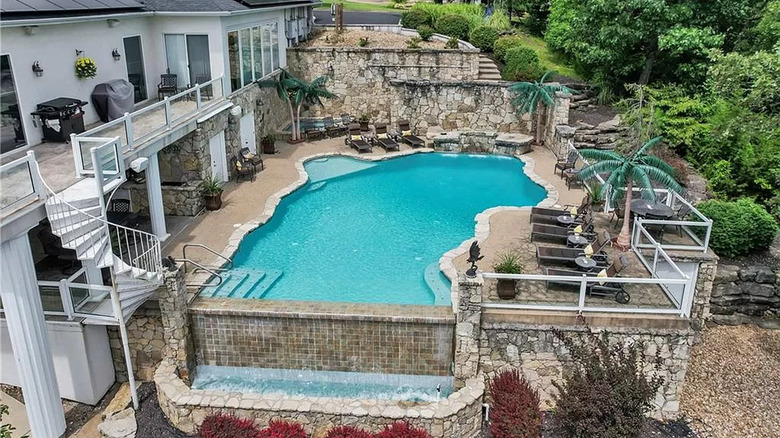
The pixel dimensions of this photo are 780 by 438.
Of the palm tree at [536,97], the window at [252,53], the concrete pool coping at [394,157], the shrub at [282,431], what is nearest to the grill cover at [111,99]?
the window at [252,53]

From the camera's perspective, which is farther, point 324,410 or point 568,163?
point 568,163

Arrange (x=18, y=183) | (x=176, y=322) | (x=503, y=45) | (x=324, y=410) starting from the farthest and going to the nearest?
(x=503, y=45)
(x=176, y=322)
(x=324, y=410)
(x=18, y=183)

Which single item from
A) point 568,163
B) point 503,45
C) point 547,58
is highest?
point 503,45

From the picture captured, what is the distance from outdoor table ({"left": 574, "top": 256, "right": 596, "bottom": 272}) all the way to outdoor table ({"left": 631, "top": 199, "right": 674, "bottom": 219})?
2627mm

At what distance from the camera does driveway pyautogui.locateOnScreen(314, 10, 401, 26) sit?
1367 inches

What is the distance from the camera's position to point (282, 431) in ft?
34.2

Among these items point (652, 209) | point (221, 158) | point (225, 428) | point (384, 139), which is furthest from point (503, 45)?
point (225, 428)

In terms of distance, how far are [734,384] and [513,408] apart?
19.5 feet

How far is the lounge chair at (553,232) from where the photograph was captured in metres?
14.7

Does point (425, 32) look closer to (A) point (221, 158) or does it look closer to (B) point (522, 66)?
(B) point (522, 66)

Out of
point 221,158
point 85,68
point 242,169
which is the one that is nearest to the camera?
point 85,68

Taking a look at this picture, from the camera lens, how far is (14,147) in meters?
12.8

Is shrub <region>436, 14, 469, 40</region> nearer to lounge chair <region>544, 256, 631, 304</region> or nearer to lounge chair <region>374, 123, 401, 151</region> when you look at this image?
lounge chair <region>374, 123, 401, 151</region>

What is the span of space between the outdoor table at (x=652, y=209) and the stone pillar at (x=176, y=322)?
1128 centimetres
